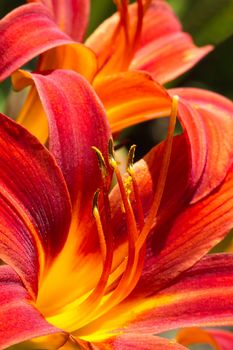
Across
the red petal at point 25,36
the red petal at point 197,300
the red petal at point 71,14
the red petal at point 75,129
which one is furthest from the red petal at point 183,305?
the red petal at point 71,14

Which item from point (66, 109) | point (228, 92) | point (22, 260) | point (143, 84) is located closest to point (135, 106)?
point (143, 84)

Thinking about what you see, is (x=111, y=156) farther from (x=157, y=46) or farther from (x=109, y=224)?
(x=157, y=46)

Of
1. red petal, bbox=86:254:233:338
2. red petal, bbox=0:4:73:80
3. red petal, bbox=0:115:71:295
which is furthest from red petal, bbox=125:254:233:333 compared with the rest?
red petal, bbox=0:4:73:80

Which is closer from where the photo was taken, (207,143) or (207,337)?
(207,143)

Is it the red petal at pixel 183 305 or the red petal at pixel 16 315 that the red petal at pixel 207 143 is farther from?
the red petal at pixel 16 315

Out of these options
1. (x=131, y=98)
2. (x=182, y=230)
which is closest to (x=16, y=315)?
(x=182, y=230)
